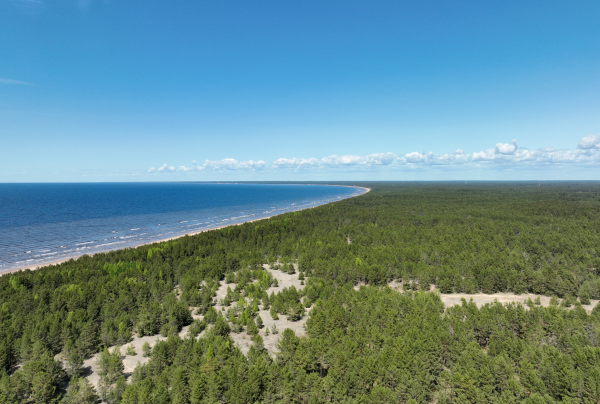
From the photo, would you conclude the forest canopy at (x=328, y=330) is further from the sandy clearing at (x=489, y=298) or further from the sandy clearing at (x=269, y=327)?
the sandy clearing at (x=269, y=327)

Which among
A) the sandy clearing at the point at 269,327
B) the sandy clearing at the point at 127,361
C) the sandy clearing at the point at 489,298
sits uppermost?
the sandy clearing at the point at 127,361

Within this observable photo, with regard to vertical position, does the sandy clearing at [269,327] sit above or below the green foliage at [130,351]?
below

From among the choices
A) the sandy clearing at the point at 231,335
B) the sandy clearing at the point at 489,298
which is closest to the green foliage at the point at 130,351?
the sandy clearing at the point at 231,335

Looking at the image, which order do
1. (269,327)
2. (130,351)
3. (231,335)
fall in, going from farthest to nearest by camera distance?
(269,327), (231,335), (130,351)

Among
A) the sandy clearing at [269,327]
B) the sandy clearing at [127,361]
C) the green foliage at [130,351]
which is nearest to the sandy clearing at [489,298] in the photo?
the sandy clearing at [269,327]

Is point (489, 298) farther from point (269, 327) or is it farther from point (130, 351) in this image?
point (130, 351)

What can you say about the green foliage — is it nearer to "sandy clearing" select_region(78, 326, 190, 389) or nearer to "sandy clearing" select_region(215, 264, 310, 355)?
"sandy clearing" select_region(78, 326, 190, 389)

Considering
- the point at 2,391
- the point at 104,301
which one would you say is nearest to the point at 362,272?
the point at 104,301

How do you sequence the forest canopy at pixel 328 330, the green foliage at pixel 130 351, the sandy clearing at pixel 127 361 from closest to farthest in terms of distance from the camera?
the forest canopy at pixel 328 330 < the sandy clearing at pixel 127 361 < the green foliage at pixel 130 351

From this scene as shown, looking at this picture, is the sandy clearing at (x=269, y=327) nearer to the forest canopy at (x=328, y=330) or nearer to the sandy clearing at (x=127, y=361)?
the forest canopy at (x=328, y=330)

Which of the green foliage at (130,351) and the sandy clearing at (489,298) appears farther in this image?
the sandy clearing at (489,298)

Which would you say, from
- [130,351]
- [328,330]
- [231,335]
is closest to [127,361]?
[130,351]

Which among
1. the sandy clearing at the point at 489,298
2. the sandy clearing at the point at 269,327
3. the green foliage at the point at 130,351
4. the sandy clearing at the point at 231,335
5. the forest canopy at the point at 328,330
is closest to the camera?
the forest canopy at the point at 328,330
